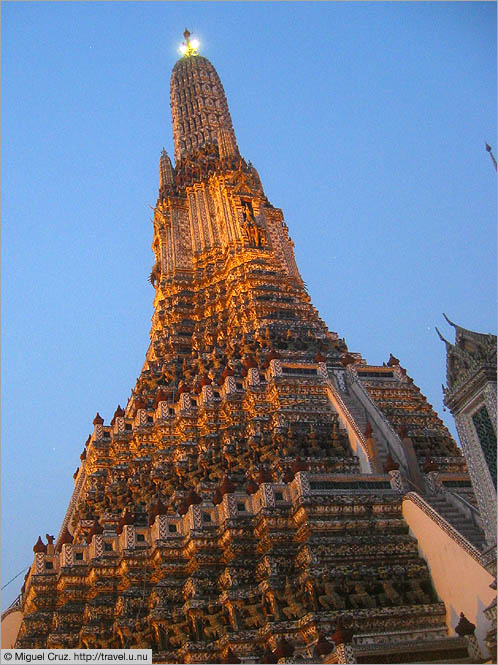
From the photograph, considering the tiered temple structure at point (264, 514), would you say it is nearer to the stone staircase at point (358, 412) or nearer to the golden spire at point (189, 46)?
the stone staircase at point (358, 412)

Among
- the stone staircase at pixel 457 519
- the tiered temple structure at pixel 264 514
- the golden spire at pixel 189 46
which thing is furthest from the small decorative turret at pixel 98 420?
the golden spire at pixel 189 46

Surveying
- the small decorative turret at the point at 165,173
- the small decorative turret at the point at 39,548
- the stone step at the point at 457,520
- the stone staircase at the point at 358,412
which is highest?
the small decorative turret at the point at 165,173

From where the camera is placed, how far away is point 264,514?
22.1m

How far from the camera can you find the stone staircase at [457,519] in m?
20.7

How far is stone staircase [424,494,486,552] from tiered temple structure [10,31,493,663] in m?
0.08

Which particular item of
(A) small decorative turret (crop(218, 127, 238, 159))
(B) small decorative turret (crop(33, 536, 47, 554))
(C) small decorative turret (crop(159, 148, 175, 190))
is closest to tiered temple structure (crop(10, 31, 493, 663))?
(B) small decorative turret (crop(33, 536, 47, 554))

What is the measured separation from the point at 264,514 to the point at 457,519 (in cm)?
554

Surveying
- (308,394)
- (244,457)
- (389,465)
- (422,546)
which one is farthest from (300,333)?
(422,546)

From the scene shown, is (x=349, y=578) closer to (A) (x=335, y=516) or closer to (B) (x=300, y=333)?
(A) (x=335, y=516)

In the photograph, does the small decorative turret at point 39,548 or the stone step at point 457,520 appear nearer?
the stone step at point 457,520

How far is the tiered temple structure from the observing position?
19484 mm

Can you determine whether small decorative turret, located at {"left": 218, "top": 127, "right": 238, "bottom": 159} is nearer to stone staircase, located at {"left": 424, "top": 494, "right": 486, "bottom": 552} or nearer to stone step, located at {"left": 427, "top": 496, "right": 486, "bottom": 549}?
stone staircase, located at {"left": 424, "top": 494, "right": 486, "bottom": 552}

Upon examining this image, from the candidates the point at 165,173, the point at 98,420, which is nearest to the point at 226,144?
the point at 165,173

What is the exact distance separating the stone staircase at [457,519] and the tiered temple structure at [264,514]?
0.08m
